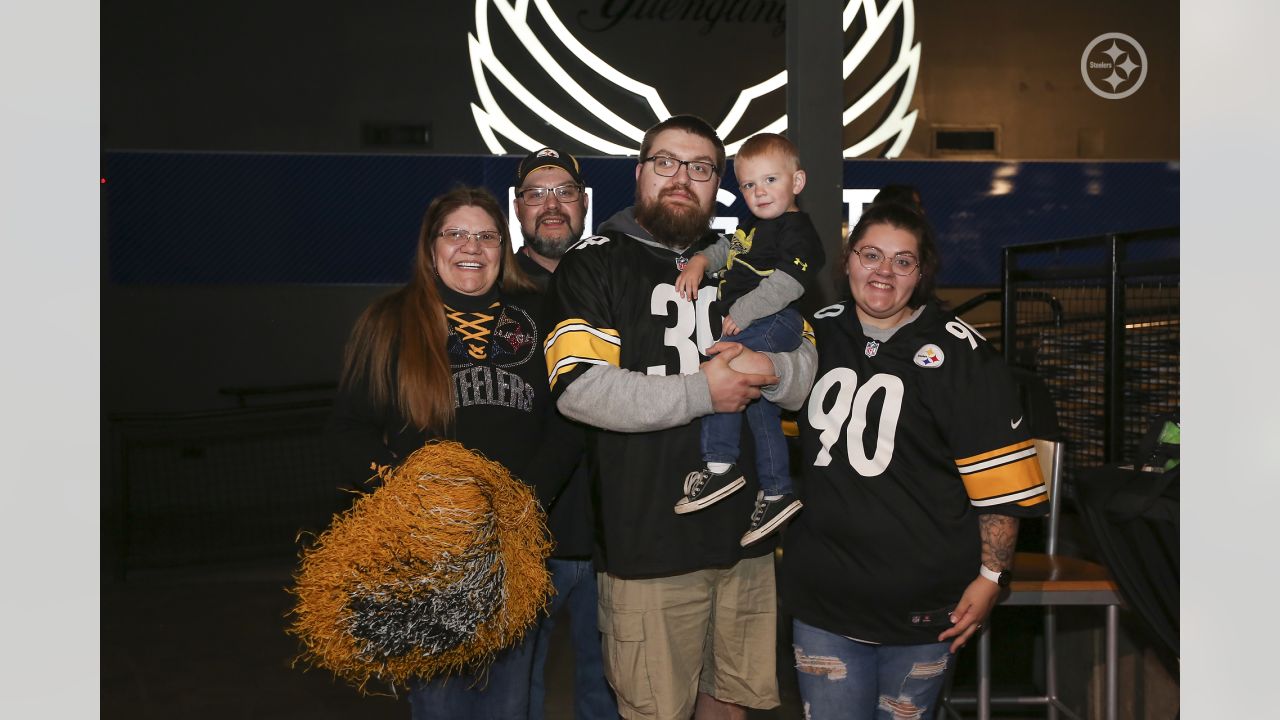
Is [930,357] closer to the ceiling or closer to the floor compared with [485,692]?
closer to the ceiling

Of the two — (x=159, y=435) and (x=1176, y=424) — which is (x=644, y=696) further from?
(x=159, y=435)

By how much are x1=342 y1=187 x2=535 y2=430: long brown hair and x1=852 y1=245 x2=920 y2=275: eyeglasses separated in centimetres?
84

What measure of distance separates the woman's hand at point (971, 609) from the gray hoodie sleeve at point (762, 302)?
0.70m

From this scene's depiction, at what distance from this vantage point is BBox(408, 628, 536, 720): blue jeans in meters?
2.17

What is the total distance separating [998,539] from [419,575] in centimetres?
117

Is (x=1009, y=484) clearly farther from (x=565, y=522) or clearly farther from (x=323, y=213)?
(x=323, y=213)

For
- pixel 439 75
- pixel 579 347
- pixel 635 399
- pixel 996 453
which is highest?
pixel 439 75

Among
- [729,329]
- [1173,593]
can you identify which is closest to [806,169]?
[729,329]

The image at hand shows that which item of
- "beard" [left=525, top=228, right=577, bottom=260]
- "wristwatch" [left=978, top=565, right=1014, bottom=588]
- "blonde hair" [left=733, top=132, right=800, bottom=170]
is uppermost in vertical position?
"blonde hair" [left=733, top=132, right=800, bottom=170]

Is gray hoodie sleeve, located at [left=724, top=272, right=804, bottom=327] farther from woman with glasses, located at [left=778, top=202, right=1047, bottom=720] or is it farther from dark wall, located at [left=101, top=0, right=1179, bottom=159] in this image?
dark wall, located at [left=101, top=0, right=1179, bottom=159]

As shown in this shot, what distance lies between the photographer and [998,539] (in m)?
2.01

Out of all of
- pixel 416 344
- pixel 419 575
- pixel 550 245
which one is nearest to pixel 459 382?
pixel 416 344

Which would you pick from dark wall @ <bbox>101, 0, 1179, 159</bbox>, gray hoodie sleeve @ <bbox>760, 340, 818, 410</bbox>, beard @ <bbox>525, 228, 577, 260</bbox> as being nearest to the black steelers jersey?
gray hoodie sleeve @ <bbox>760, 340, 818, 410</bbox>

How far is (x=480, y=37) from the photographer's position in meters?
7.36
